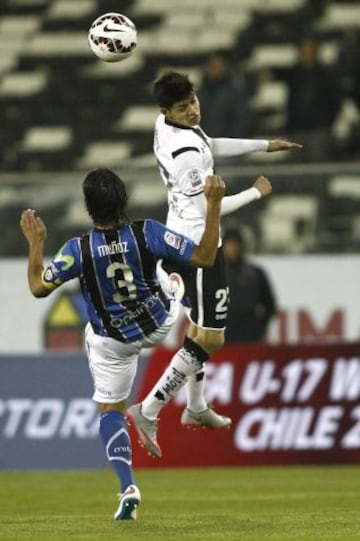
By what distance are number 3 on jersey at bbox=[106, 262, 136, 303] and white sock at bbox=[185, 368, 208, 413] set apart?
1.66 m

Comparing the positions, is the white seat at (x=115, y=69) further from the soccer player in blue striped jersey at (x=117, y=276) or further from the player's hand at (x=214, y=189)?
the player's hand at (x=214, y=189)

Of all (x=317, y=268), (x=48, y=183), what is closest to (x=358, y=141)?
(x=317, y=268)

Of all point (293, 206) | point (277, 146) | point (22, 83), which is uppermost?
point (277, 146)

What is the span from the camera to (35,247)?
9750mm

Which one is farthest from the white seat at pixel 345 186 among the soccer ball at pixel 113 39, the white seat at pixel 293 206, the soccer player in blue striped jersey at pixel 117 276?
the soccer player in blue striped jersey at pixel 117 276

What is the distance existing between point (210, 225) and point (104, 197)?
630 millimetres

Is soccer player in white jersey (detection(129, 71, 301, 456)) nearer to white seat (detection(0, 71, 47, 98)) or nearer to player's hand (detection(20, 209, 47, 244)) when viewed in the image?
player's hand (detection(20, 209, 47, 244))

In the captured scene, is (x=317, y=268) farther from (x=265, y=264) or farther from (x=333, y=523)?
(x=333, y=523)

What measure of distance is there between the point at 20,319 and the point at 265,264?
254 cm

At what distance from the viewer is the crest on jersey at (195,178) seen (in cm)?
1120

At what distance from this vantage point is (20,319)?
17.3m

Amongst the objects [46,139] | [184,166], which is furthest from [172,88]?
[46,139]

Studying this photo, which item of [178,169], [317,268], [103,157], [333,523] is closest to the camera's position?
[333,523]

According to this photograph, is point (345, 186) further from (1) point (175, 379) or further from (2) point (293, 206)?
(1) point (175, 379)
